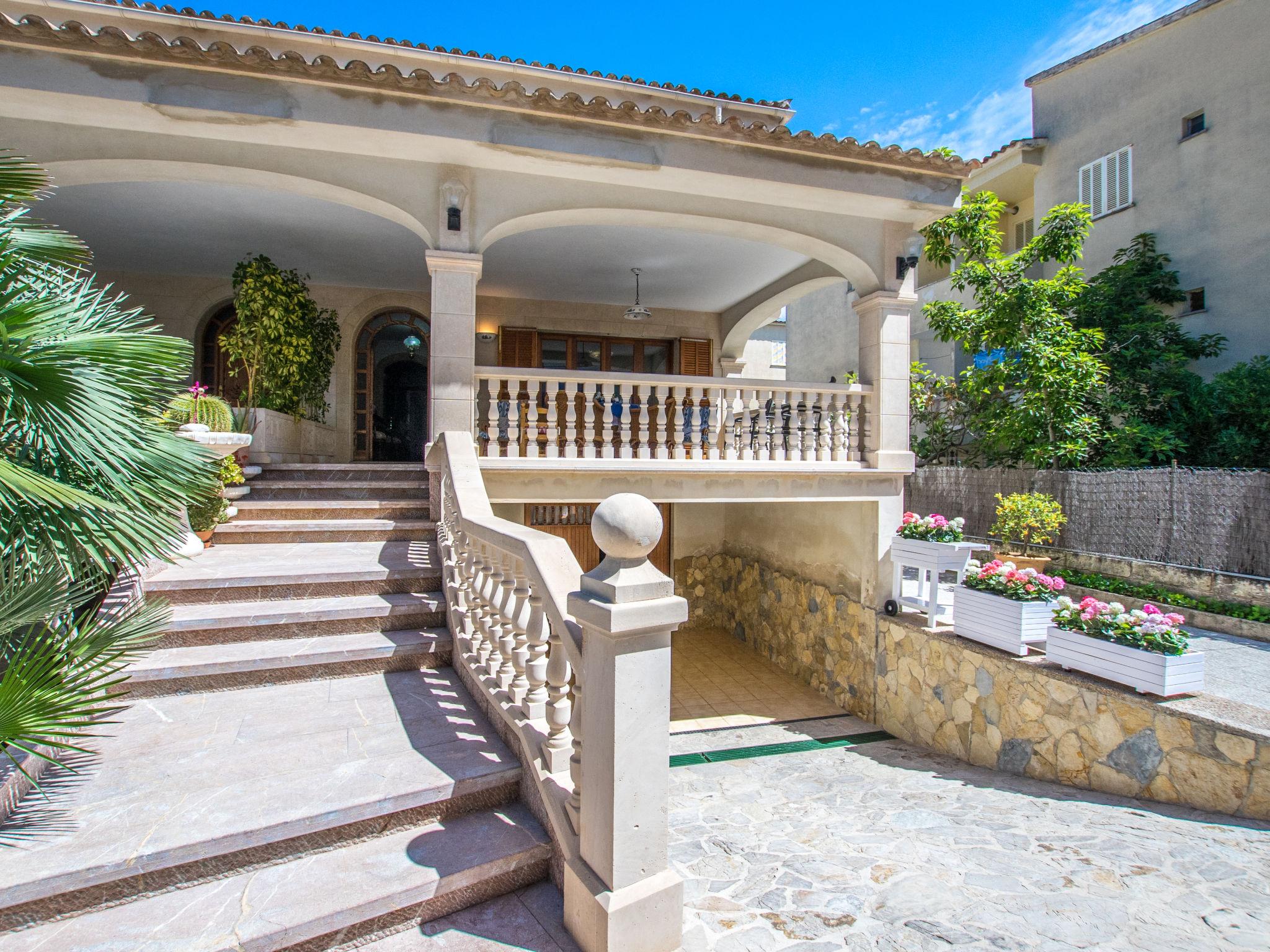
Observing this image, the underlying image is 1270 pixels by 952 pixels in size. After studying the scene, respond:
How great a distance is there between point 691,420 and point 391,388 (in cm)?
791

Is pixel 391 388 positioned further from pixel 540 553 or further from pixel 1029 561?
pixel 1029 561

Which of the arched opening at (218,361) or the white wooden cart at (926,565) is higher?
the arched opening at (218,361)

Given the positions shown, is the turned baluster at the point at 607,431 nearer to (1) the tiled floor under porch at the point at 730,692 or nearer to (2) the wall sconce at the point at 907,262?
(1) the tiled floor under porch at the point at 730,692

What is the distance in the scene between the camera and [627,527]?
1.80 m

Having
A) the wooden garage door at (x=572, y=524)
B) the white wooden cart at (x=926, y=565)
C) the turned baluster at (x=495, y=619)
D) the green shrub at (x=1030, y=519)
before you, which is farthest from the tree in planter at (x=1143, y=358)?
the turned baluster at (x=495, y=619)

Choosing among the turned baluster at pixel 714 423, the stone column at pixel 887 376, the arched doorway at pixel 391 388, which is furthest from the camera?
the arched doorway at pixel 391 388

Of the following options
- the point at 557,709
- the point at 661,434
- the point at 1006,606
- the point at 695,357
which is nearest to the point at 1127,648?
the point at 1006,606

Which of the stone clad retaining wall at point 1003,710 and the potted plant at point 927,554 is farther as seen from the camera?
the potted plant at point 927,554

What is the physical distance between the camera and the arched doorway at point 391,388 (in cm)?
952

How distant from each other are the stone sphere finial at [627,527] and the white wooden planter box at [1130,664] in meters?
4.21

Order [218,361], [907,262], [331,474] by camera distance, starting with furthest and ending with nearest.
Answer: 1. [218,361]
2. [907,262]
3. [331,474]

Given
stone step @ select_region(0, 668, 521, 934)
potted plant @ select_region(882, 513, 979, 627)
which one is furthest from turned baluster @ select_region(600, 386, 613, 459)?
potted plant @ select_region(882, 513, 979, 627)

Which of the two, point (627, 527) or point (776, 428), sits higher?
point (776, 428)

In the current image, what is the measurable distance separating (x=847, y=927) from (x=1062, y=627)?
3.40 meters
